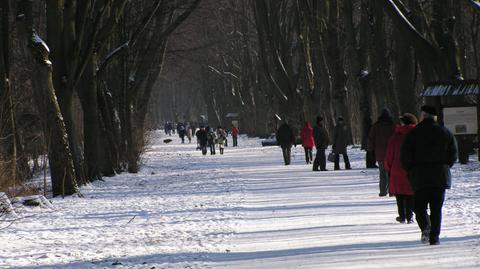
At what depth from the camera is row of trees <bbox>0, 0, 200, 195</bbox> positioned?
1784 cm

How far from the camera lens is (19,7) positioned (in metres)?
18.3

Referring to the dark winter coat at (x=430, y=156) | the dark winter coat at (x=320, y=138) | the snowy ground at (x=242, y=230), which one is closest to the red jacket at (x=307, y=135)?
the dark winter coat at (x=320, y=138)

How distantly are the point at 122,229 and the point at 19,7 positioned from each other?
7.63 meters

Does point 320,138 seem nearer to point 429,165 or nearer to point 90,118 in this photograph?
point 90,118

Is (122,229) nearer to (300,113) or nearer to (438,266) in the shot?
(438,266)

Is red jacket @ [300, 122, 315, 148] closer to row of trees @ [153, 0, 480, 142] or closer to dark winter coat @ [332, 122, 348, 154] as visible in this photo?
row of trees @ [153, 0, 480, 142]

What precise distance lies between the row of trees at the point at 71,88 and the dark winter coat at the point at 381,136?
254 inches

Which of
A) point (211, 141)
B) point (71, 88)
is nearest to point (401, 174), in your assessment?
point (71, 88)

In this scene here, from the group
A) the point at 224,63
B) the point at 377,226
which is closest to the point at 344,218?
the point at 377,226

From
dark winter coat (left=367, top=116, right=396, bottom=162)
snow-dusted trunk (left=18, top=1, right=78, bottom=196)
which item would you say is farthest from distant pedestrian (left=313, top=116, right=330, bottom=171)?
dark winter coat (left=367, top=116, right=396, bottom=162)

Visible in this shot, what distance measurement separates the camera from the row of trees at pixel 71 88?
17.8 m

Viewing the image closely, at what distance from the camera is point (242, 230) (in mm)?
11750

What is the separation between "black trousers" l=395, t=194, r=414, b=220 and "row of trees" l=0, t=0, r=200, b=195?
732 cm

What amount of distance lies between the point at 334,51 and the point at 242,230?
86.1 feet
